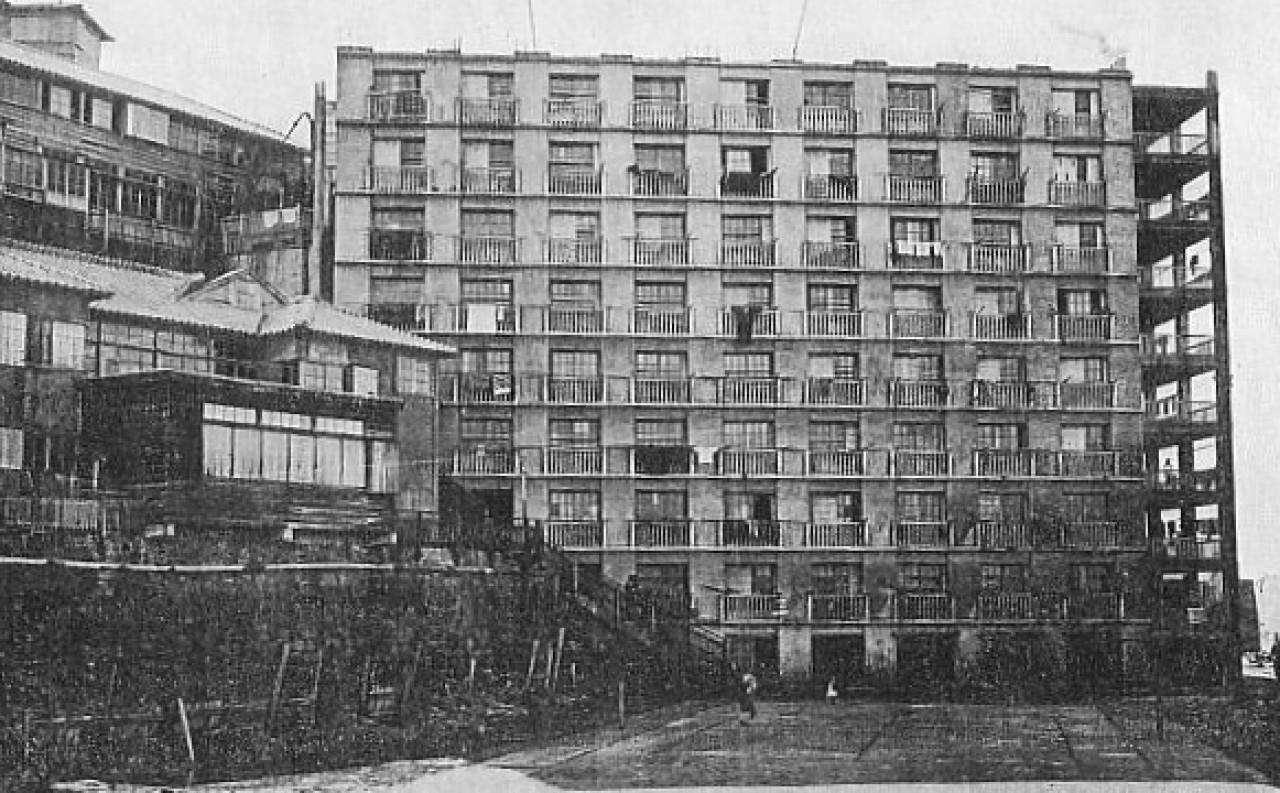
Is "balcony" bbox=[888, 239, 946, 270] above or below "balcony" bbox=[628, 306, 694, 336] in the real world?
above

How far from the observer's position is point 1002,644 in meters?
27.3

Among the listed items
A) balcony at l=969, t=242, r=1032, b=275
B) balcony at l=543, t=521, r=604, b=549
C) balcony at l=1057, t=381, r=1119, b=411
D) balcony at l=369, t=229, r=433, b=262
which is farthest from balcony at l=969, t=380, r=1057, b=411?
balcony at l=369, t=229, r=433, b=262

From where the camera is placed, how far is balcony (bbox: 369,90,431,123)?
26703 millimetres

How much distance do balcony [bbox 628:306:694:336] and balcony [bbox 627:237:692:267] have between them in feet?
2.73

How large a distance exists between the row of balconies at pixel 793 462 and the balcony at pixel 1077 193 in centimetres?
428

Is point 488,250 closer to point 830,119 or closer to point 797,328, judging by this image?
point 797,328

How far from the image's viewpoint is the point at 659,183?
92.6 feet

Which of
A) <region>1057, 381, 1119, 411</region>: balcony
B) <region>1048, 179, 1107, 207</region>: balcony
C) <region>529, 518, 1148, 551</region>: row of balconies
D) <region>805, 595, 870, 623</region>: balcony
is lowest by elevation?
<region>805, 595, 870, 623</region>: balcony

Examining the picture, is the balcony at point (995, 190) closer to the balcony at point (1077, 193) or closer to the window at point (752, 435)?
the balcony at point (1077, 193)

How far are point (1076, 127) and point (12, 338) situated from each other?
17.7 metres

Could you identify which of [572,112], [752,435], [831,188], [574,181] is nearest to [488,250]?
[574,181]

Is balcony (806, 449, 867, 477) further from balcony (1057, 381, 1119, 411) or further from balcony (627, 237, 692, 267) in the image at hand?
balcony (627, 237, 692, 267)

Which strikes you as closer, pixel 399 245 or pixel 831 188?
pixel 399 245

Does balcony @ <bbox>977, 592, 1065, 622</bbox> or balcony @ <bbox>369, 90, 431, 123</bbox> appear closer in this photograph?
balcony @ <bbox>369, 90, 431, 123</bbox>
